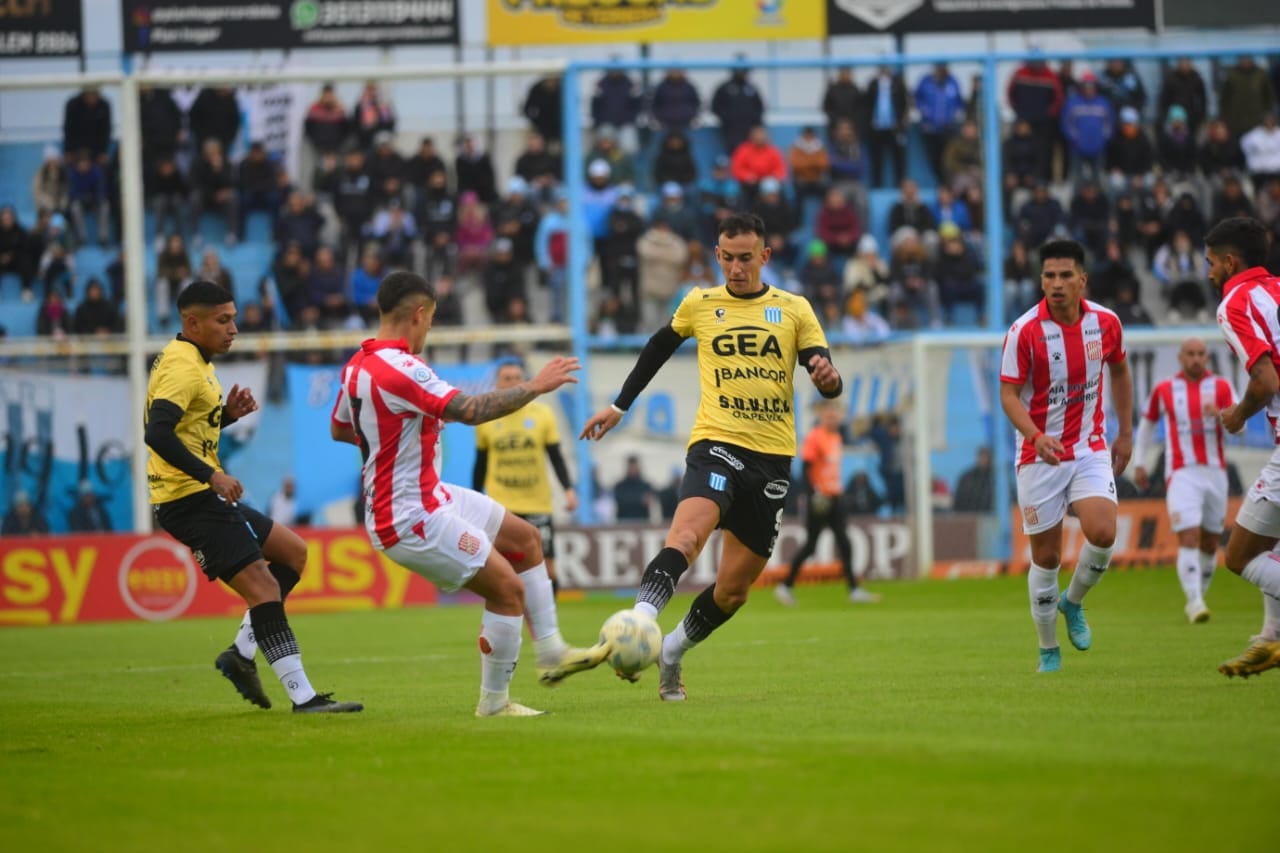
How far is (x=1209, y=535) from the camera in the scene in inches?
669

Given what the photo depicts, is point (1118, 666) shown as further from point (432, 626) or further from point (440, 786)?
point (432, 626)

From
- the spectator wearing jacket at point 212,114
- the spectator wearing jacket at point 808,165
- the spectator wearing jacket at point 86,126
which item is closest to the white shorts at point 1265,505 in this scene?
the spectator wearing jacket at point 808,165

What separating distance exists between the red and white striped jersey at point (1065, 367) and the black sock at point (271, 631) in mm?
4693

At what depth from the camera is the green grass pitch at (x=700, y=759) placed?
5.75 metres

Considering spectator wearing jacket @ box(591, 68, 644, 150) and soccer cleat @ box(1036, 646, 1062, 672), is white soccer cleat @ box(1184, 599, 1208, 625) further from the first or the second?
spectator wearing jacket @ box(591, 68, 644, 150)

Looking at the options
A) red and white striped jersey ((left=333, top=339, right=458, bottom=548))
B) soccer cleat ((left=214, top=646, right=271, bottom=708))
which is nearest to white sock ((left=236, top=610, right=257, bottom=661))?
soccer cleat ((left=214, top=646, right=271, bottom=708))

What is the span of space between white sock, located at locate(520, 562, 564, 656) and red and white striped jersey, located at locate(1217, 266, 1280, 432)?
415 cm

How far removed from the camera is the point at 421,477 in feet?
29.7

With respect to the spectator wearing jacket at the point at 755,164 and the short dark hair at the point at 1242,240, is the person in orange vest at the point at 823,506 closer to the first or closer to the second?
the spectator wearing jacket at the point at 755,164

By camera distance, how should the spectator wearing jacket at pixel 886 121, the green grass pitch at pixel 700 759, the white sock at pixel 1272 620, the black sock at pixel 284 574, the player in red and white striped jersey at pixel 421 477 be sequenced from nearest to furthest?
the green grass pitch at pixel 700 759
the player in red and white striped jersey at pixel 421 477
the white sock at pixel 1272 620
the black sock at pixel 284 574
the spectator wearing jacket at pixel 886 121

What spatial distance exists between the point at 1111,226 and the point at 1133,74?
3.01 metres

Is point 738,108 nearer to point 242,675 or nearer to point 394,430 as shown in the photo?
point 242,675

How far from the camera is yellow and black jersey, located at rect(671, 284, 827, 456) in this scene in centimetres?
1006

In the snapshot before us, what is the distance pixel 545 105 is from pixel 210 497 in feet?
65.6
